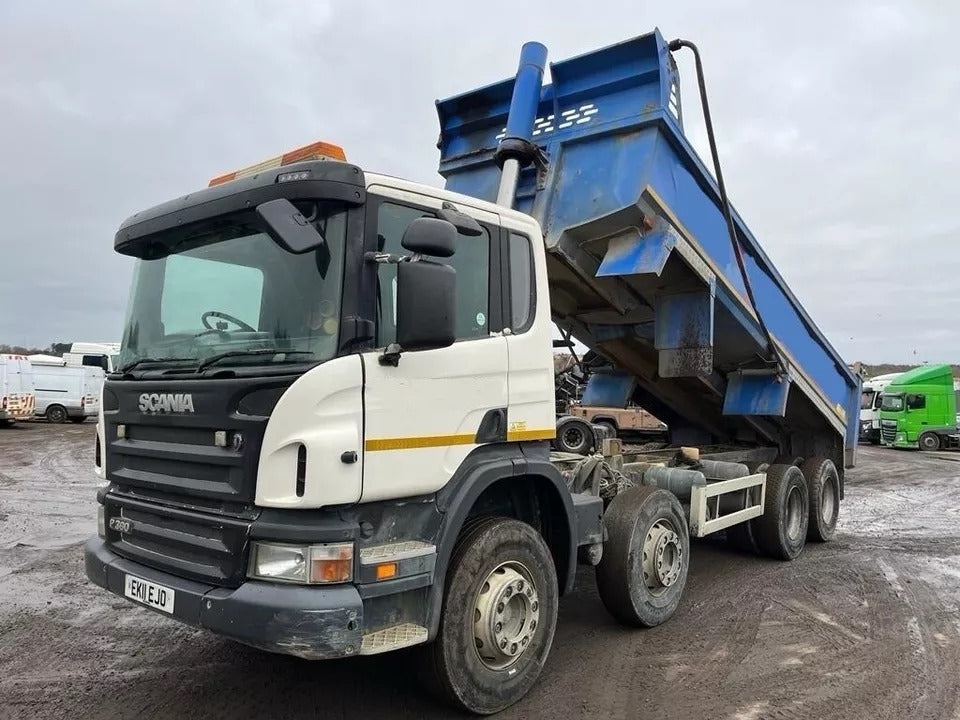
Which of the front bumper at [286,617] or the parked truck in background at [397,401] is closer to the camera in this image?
the front bumper at [286,617]

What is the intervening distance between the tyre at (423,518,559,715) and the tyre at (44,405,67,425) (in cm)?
2645

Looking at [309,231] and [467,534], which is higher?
[309,231]

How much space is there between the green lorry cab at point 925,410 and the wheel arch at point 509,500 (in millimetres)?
25272

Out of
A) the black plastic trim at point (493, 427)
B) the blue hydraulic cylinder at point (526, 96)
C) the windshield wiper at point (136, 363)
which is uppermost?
the blue hydraulic cylinder at point (526, 96)

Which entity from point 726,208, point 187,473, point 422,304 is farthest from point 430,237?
point 726,208

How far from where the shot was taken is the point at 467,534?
3.65 meters

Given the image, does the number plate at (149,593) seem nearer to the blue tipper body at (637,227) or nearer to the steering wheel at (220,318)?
the steering wheel at (220,318)

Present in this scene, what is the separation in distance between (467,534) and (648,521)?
1784 millimetres

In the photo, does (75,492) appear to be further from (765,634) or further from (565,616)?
(765,634)

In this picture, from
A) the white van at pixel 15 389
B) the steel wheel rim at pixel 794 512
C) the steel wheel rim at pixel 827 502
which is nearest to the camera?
the steel wheel rim at pixel 794 512

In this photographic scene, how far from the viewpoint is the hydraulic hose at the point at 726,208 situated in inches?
202

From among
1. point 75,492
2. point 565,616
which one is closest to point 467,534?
point 565,616

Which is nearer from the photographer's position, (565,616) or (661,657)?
(661,657)

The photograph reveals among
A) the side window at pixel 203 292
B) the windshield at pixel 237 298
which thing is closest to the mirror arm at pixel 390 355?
the windshield at pixel 237 298
